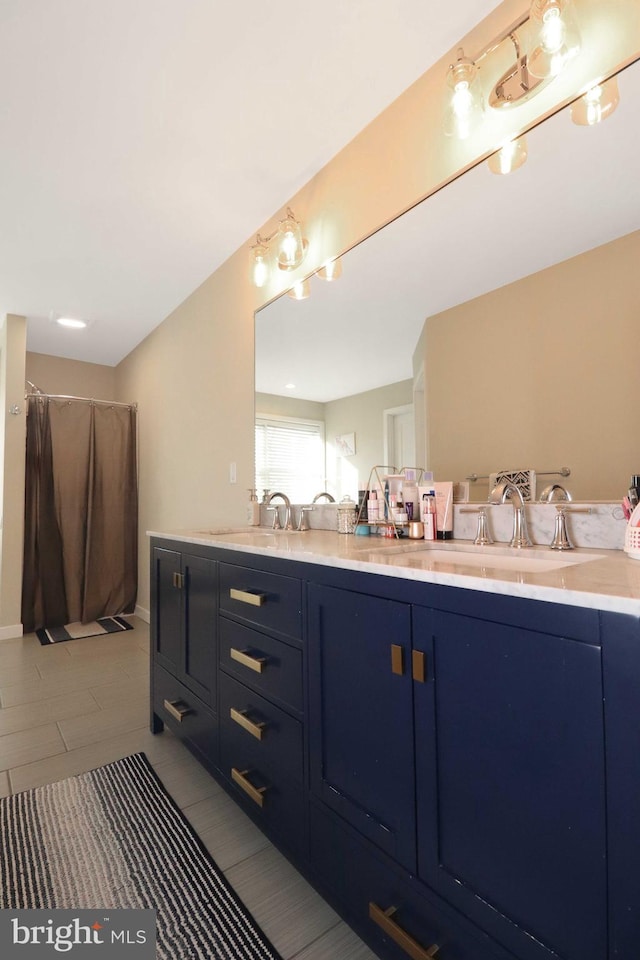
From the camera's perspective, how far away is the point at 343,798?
3.55 ft

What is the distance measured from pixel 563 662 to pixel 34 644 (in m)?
3.67

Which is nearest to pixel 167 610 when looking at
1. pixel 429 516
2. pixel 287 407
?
pixel 287 407

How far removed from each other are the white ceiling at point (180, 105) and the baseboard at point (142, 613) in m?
2.64

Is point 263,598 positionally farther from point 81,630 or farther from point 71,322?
point 71,322

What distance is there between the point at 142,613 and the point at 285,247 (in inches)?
124

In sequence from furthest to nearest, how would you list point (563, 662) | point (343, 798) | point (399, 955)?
point (343, 798) → point (399, 955) → point (563, 662)

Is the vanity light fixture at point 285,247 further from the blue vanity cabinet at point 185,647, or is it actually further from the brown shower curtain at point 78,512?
the brown shower curtain at point 78,512

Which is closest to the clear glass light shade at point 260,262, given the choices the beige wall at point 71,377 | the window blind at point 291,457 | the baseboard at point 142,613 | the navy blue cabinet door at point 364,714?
the window blind at point 291,457

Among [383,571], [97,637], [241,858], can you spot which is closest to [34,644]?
[97,637]

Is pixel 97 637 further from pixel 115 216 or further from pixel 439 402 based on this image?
pixel 439 402

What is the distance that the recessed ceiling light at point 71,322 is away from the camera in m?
3.60

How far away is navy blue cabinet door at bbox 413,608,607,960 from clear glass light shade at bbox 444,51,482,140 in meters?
1.39

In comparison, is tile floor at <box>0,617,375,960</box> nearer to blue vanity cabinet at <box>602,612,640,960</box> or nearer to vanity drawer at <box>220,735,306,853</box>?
vanity drawer at <box>220,735,306,853</box>

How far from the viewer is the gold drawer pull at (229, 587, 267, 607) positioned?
134 centimetres
